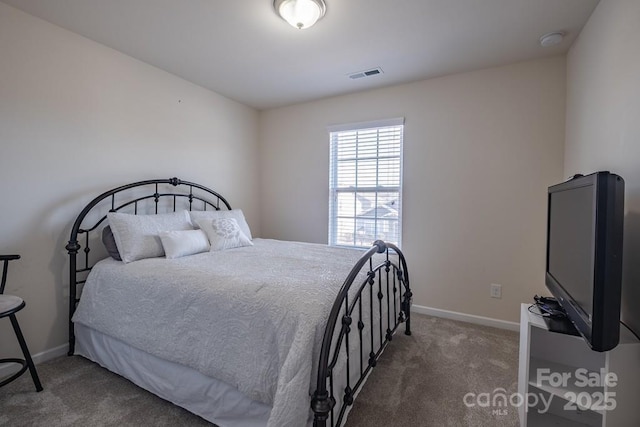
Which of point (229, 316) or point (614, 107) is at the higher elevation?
point (614, 107)

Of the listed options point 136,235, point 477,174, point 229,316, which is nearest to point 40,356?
point 136,235

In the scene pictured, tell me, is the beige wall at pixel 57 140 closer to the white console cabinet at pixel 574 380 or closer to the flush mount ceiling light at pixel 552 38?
the white console cabinet at pixel 574 380

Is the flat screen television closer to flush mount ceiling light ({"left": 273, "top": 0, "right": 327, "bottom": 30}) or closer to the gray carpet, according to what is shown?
the gray carpet

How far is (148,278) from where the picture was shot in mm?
1841

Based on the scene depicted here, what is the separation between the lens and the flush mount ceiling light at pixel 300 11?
183 cm

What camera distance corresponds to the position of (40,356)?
2125 millimetres

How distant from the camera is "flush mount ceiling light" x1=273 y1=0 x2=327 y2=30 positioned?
183 centimetres

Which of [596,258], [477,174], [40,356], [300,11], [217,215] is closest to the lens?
[596,258]

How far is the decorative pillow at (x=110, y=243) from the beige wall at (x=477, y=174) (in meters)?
2.63

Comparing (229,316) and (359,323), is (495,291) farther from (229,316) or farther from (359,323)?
(229,316)

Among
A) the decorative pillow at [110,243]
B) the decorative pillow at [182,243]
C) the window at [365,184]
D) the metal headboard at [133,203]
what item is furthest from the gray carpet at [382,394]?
the window at [365,184]

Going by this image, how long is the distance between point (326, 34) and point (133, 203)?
7.48 ft

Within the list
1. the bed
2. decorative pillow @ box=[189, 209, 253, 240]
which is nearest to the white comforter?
the bed

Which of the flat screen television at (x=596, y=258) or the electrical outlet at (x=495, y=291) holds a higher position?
the flat screen television at (x=596, y=258)
